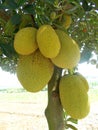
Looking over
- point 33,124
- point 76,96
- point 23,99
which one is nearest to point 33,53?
point 76,96

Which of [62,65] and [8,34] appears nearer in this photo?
[62,65]

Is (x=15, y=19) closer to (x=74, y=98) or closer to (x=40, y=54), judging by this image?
(x=40, y=54)

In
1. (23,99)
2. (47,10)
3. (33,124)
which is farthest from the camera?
(23,99)

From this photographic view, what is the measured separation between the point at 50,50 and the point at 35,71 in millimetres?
84

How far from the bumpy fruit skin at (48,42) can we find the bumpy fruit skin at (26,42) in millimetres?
24

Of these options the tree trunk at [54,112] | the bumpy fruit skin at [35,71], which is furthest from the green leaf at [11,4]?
the tree trunk at [54,112]

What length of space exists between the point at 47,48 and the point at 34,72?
0.08 m

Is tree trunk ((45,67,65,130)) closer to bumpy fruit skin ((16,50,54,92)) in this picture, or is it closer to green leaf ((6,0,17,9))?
bumpy fruit skin ((16,50,54,92))

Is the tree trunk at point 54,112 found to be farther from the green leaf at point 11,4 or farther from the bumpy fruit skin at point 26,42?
the green leaf at point 11,4

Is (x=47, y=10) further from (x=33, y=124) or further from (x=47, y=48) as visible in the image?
(x=33, y=124)

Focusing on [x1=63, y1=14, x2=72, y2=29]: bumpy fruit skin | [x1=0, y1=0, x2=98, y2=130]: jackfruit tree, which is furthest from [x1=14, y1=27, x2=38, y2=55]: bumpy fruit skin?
[x1=63, y1=14, x2=72, y2=29]: bumpy fruit skin

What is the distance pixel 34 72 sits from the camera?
0.83 meters

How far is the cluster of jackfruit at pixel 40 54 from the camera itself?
81 centimetres

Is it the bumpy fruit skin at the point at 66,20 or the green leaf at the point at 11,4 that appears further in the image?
the bumpy fruit skin at the point at 66,20
